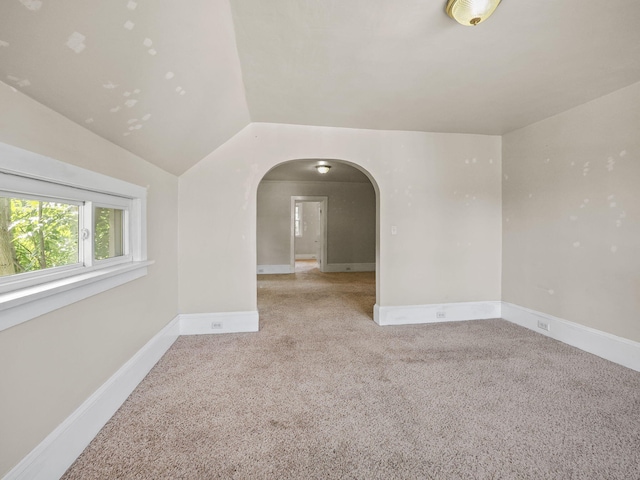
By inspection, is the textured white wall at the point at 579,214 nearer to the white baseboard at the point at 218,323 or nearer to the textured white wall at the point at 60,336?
the white baseboard at the point at 218,323

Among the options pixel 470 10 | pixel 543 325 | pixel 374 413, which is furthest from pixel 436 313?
pixel 470 10

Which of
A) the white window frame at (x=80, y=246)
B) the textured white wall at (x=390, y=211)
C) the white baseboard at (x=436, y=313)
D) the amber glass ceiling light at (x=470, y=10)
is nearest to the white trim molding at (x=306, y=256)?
the white baseboard at (x=436, y=313)

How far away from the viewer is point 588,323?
2633mm

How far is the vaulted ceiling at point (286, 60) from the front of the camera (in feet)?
3.68

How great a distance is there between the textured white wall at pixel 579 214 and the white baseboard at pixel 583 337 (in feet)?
0.22

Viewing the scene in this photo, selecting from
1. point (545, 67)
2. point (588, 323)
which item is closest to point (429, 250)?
point (588, 323)

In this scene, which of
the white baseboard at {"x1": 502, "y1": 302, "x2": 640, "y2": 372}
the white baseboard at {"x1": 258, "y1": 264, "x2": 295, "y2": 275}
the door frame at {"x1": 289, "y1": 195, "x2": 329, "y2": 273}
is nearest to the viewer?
the white baseboard at {"x1": 502, "y1": 302, "x2": 640, "y2": 372}

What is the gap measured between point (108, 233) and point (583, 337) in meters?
4.07

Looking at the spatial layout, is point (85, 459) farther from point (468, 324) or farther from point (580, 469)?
point (468, 324)

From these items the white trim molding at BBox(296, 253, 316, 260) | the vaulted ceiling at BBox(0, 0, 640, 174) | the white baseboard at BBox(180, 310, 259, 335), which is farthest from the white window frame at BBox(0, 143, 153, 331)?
the white trim molding at BBox(296, 253, 316, 260)

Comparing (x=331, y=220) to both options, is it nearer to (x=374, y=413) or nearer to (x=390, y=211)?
(x=390, y=211)

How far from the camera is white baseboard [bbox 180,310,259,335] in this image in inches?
119

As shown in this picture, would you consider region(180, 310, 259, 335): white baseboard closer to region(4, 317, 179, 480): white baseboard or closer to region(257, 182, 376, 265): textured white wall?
region(4, 317, 179, 480): white baseboard

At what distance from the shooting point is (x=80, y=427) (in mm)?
1421
